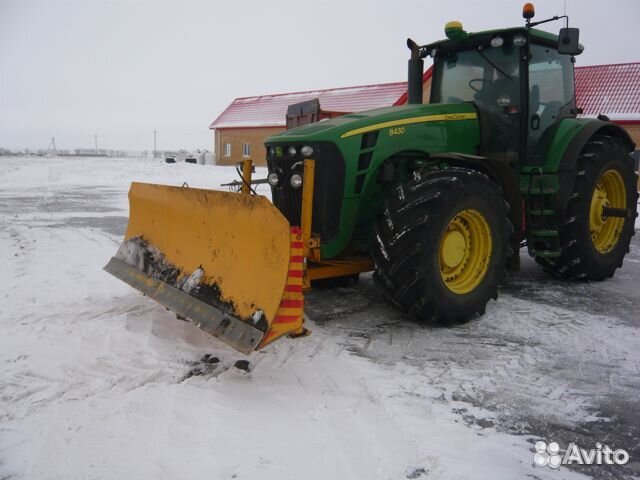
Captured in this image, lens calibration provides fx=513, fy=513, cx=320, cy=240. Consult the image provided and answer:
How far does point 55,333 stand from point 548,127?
4945 millimetres

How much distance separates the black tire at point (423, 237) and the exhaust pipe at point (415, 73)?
74.4 inches

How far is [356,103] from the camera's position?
25422 millimetres

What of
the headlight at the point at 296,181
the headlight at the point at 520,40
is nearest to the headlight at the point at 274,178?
the headlight at the point at 296,181

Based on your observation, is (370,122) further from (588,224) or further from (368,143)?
(588,224)

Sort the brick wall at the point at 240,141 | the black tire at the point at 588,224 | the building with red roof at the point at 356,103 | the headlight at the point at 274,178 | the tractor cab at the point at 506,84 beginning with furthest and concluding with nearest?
the brick wall at the point at 240,141, the building with red roof at the point at 356,103, the black tire at the point at 588,224, the tractor cab at the point at 506,84, the headlight at the point at 274,178

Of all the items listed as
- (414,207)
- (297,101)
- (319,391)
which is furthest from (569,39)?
(297,101)

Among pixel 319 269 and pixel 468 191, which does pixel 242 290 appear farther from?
pixel 468 191

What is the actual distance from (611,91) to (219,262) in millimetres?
18935

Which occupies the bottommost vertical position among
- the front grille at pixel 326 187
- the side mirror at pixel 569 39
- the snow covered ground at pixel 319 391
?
the snow covered ground at pixel 319 391

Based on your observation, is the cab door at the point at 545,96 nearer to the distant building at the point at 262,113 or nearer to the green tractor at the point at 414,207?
the green tractor at the point at 414,207

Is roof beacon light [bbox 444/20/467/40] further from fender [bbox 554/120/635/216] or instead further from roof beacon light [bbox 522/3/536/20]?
fender [bbox 554/120/635/216]

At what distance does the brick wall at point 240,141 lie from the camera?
30.0m

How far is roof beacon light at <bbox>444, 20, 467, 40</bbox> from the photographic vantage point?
4.96m

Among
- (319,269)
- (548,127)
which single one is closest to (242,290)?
(319,269)
